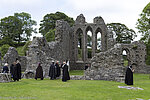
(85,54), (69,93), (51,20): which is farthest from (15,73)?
(51,20)

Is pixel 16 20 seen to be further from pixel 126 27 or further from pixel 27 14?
pixel 126 27

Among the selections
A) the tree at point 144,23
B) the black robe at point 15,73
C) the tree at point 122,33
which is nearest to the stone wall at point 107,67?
the black robe at point 15,73

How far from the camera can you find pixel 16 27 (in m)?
53.7

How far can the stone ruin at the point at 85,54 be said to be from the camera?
17.5 meters

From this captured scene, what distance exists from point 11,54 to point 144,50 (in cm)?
2446

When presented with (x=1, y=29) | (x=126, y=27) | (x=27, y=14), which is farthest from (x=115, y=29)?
(x=1, y=29)

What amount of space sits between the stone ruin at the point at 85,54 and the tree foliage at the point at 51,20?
1680 cm

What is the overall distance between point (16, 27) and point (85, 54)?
84.6 feet

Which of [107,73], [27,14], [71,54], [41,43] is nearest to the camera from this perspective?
[107,73]

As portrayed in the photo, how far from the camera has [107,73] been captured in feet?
56.9

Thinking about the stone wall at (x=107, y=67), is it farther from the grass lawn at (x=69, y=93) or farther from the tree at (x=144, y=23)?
the tree at (x=144, y=23)

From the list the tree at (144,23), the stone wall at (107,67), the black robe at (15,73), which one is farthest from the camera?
the tree at (144,23)

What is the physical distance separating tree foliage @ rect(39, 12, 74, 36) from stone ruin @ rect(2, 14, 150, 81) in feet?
55.1

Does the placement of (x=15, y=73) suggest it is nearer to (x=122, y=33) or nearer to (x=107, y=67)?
(x=107, y=67)
